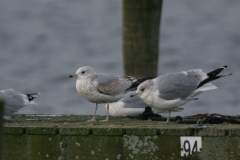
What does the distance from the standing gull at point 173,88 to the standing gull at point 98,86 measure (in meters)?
0.50

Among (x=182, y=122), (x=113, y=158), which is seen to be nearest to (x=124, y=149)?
(x=113, y=158)

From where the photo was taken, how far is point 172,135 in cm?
460

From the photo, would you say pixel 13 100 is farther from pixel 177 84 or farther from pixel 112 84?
pixel 177 84

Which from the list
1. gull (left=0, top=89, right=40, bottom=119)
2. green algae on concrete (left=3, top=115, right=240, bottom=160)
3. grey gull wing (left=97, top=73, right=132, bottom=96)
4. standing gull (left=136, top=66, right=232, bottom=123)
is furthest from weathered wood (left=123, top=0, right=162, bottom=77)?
green algae on concrete (left=3, top=115, right=240, bottom=160)

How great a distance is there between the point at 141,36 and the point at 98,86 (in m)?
1.17

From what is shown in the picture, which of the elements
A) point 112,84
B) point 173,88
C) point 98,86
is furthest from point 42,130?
point 173,88

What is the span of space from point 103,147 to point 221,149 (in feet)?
3.90

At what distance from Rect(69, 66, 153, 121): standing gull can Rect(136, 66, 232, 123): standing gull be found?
0.50 metres

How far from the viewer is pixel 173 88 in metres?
6.01

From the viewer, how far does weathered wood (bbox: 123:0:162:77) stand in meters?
6.82

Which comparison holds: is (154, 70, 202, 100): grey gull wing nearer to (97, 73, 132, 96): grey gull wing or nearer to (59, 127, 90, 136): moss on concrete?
(97, 73, 132, 96): grey gull wing

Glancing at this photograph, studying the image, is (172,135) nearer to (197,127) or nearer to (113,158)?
(197,127)

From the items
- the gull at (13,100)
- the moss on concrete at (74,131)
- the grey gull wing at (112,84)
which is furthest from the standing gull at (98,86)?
the moss on concrete at (74,131)

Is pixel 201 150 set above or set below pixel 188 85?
below
